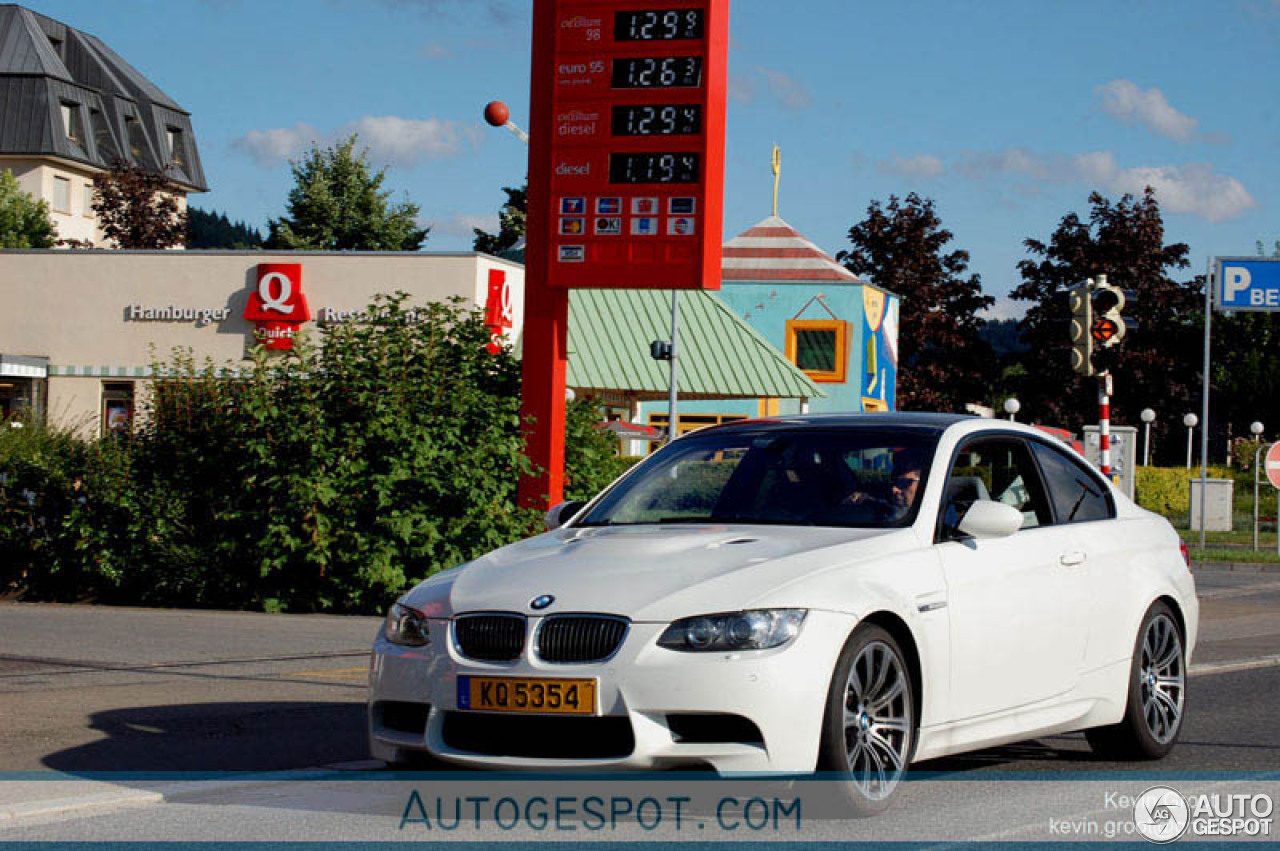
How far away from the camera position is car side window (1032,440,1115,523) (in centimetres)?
802

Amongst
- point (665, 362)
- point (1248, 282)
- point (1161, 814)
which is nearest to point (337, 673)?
point (1161, 814)

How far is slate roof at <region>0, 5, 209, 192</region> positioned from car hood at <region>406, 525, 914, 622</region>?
3013 inches

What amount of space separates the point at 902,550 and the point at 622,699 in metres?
1.45

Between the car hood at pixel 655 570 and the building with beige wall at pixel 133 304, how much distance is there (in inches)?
1329

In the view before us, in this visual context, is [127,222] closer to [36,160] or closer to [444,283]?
[36,160]

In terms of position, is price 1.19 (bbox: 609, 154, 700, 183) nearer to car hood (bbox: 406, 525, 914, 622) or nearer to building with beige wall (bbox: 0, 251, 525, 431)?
car hood (bbox: 406, 525, 914, 622)

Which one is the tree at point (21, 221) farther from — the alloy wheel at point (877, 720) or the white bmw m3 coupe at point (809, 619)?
the alloy wheel at point (877, 720)

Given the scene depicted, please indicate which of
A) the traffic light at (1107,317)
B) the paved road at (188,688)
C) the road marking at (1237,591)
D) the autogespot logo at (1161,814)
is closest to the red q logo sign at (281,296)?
the road marking at (1237,591)

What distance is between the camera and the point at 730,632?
5965 millimetres

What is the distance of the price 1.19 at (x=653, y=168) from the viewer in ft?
55.8

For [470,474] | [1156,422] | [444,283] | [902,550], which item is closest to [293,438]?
[470,474]

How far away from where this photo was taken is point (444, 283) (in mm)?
39219

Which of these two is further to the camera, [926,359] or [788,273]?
[926,359]

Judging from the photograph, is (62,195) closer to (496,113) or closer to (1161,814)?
(496,113)
